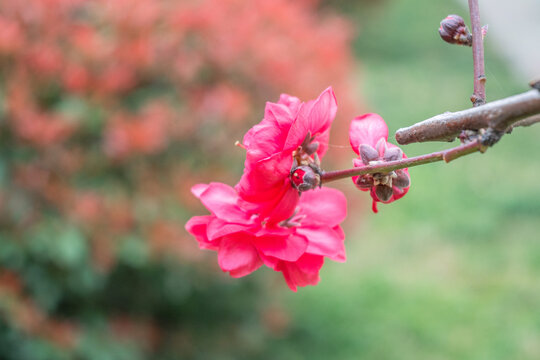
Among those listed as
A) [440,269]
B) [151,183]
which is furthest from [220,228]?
[440,269]

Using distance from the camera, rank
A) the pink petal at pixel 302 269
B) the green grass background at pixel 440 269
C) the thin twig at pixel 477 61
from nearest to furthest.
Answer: the thin twig at pixel 477 61 < the pink petal at pixel 302 269 < the green grass background at pixel 440 269

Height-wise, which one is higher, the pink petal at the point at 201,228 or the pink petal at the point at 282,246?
the pink petal at the point at 201,228

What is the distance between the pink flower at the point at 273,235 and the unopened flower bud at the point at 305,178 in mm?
51

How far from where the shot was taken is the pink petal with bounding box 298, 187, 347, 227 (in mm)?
642

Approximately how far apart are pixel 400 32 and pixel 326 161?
5091 millimetres

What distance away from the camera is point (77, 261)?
171 cm

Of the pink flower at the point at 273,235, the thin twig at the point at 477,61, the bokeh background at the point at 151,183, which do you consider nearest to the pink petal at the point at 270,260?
the pink flower at the point at 273,235

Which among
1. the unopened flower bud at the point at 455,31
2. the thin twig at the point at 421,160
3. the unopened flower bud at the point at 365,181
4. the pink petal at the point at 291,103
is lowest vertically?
the thin twig at the point at 421,160

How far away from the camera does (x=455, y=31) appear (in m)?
0.64

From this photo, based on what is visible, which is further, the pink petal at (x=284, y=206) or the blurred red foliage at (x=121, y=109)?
the blurred red foliage at (x=121, y=109)

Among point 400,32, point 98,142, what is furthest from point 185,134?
point 400,32

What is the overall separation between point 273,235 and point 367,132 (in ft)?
0.45

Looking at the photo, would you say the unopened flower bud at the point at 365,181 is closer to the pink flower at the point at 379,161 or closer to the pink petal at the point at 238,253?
the pink flower at the point at 379,161

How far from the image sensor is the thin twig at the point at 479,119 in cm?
39
